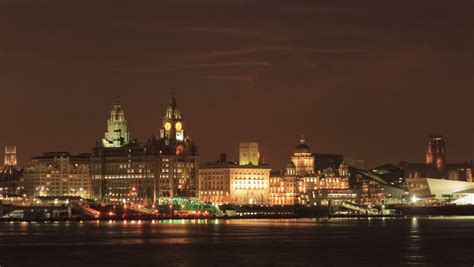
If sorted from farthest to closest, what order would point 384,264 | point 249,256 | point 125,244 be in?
point 125,244 < point 249,256 < point 384,264

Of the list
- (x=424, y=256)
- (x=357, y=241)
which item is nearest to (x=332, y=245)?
(x=357, y=241)

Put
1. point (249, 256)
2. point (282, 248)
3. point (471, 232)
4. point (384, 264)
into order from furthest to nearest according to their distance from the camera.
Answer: point (471, 232) < point (282, 248) < point (249, 256) < point (384, 264)

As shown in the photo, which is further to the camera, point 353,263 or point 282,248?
point 282,248

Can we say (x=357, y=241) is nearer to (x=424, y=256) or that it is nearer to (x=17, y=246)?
(x=424, y=256)

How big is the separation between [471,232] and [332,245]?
3157 cm

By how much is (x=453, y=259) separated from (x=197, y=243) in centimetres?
2831

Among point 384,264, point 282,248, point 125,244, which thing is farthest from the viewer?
point 125,244

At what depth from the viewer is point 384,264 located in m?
76.8

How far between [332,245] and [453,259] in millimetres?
19397

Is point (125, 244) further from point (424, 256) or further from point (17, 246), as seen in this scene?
point (424, 256)

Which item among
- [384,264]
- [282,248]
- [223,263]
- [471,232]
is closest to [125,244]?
[282,248]

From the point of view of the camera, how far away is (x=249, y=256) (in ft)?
275

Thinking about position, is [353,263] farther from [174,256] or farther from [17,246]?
[17,246]

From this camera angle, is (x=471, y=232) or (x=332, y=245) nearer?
(x=332, y=245)
